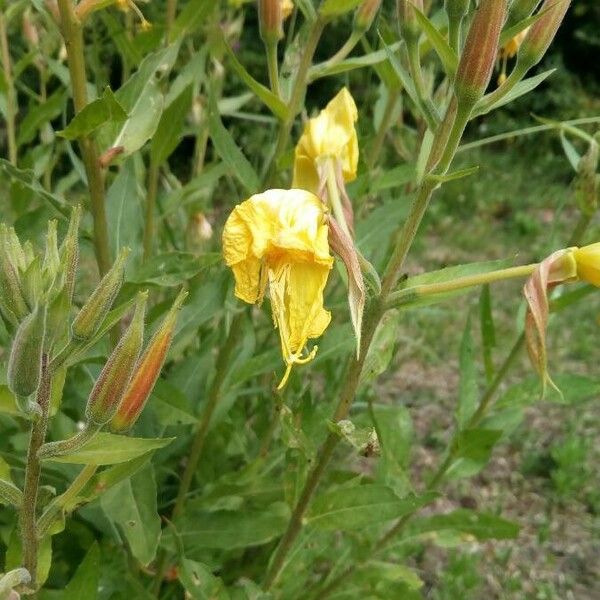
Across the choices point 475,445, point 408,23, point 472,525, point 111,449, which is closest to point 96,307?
point 111,449

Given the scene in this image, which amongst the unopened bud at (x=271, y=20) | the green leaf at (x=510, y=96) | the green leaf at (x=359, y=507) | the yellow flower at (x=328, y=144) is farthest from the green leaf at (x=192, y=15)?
the green leaf at (x=359, y=507)

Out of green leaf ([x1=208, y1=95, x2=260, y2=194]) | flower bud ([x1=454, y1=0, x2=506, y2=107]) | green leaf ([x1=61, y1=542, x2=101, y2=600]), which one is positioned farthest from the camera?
green leaf ([x1=208, y1=95, x2=260, y2=194])

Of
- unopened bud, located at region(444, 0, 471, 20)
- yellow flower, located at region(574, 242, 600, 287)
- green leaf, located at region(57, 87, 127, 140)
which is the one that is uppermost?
unopened bud, located at region(444, 0, 471, 20)

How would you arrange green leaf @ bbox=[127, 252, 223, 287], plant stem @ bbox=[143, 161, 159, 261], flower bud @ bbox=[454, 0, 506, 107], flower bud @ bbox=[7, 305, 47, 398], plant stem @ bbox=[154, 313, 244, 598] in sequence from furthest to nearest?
plant stem @ bbox=[143, 161, 159, 261] < plant stem @ bbox=[154, 313, 244, 598] < green leaf @ bbox=[127, 252, 223, 287] < flower bud @ bbox=[454, 0, 506, 107] < flower bud @ bbox=[7, 305, 47, 398]

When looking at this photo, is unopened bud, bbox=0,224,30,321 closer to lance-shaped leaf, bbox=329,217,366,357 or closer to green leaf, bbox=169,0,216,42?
lance-shaped leaf, bbox=329,217,366,357

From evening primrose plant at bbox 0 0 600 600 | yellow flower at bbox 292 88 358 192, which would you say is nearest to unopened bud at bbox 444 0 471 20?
evening primrose plant at bbox 0 0 600 600

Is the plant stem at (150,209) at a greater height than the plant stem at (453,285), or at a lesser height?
lesser

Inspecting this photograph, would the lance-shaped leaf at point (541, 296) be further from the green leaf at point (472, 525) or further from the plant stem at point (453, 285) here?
the green leaf at point (472, 525)
